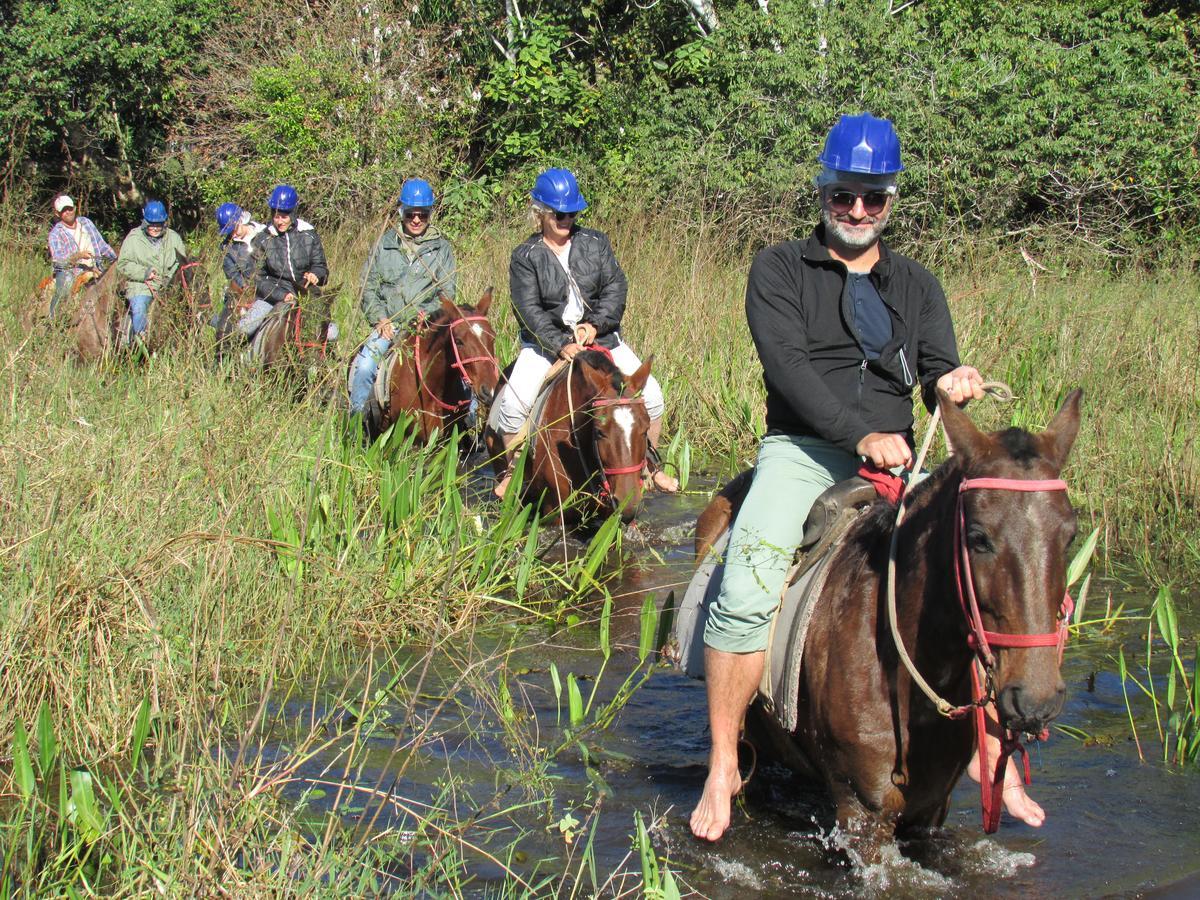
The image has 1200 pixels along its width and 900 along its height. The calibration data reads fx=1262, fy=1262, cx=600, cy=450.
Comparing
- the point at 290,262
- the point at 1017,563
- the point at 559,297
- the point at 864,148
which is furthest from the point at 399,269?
the point at 1017,563

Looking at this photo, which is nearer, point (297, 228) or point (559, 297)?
point (559, 297)

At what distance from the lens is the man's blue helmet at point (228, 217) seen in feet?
37.7

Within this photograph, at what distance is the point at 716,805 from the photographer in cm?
425

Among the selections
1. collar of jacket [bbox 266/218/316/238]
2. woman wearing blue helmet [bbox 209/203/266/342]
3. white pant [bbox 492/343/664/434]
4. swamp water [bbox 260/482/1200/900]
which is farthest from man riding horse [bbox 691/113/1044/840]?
collar of jacket [bbox 266/218/316/238]

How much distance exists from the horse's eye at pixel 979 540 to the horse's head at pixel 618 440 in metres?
4.45

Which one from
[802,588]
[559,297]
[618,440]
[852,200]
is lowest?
[618,440]

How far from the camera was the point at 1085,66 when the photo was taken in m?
15.6

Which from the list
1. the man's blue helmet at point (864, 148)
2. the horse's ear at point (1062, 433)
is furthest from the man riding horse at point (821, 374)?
the horse's ear at point (1062, 433)

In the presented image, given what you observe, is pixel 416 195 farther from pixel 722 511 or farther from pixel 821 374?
pixel 821 374

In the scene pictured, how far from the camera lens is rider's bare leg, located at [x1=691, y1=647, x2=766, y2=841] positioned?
429 cm

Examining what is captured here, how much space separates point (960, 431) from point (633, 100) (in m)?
18.8

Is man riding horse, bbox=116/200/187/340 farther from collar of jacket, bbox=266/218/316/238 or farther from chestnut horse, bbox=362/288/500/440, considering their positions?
chestnut horse, bbox=362/288/500/440

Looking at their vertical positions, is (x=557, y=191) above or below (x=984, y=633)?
above

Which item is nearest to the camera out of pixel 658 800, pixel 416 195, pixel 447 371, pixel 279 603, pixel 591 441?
pixel 658 800
